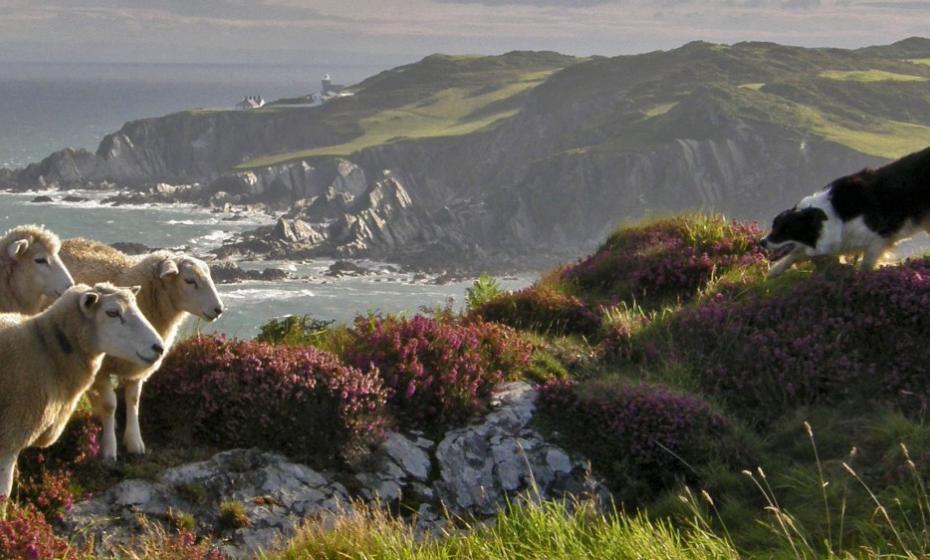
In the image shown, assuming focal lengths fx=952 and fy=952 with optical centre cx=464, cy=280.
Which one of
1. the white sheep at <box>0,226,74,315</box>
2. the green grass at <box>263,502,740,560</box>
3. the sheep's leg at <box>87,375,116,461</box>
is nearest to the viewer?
the green grass at <box>263,502,740,560</box>

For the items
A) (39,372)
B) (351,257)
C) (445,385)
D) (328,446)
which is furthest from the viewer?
(351,257)

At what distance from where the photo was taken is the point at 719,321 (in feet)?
40.7

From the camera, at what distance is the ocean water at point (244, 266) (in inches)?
3472

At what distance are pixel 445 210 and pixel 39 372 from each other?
149527 mm

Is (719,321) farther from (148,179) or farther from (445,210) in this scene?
(148,179)

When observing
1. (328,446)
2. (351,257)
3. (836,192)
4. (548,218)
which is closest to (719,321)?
(836,192)

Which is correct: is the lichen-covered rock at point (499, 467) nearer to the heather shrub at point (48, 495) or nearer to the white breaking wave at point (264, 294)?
the heather shrub at point (48, 495)

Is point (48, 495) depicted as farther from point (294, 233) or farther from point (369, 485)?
point (294, 233)

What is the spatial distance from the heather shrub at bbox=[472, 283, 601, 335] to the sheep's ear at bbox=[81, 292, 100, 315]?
629 centimetres

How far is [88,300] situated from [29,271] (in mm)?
2961

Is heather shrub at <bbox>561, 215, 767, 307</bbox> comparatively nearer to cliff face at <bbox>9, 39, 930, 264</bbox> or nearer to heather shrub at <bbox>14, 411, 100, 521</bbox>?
heather shrub at <bbox>14, 411, 100, 521</bbox>

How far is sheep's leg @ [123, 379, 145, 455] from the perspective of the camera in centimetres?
912

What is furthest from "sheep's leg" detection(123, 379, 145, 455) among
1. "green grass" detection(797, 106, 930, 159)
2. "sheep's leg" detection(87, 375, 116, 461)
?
"green grass" detection(797, 106, 930, 159)

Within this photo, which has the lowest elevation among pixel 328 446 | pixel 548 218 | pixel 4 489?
pixel 548 218
